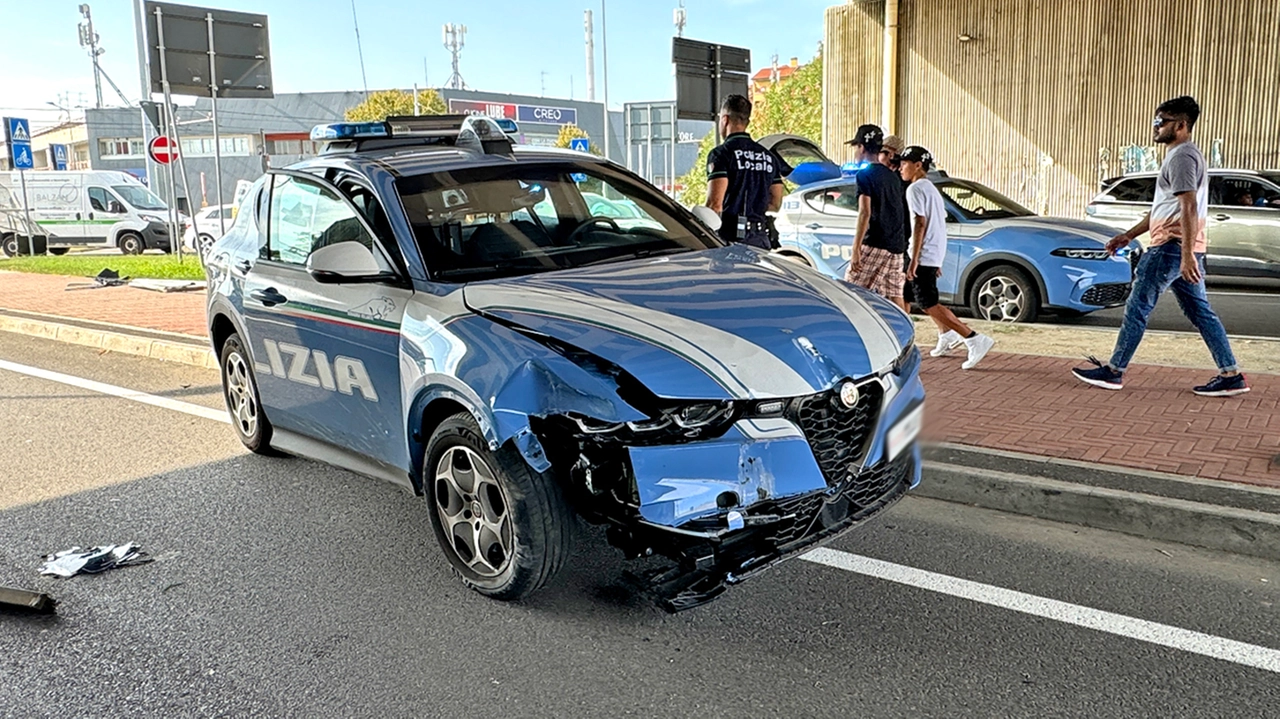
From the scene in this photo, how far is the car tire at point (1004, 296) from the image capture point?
31.5 feet

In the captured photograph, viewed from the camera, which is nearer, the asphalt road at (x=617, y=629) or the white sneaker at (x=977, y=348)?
the asphalt road at (x=617, y=629)

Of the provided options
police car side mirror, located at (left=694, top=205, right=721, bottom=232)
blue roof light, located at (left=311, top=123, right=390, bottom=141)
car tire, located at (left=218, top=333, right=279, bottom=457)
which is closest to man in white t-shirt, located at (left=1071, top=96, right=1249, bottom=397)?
police car side mirror, located at (left=694, top=205, right=721, bottom=232)

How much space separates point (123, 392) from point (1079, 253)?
8242 mm

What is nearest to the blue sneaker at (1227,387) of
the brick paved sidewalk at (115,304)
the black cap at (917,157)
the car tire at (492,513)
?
the black cap at (917,157)

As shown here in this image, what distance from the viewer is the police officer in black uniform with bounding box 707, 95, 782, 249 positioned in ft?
22.4

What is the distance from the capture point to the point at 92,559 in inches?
174

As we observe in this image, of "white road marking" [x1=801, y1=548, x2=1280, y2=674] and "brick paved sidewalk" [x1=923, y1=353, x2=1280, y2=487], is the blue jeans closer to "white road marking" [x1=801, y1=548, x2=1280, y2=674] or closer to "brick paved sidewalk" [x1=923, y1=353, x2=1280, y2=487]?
"brick paved sidewalk" [x1=923, y1=353, x2=1280, y2=487]

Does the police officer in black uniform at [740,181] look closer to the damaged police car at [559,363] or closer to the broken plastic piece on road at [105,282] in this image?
the damaged police car at [559,363]

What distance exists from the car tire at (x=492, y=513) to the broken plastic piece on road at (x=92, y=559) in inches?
57.6

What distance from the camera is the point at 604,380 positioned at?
3.32 m

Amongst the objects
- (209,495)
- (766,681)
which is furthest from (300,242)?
(766,681)

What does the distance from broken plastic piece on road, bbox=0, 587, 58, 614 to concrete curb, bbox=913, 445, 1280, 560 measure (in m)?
3.52

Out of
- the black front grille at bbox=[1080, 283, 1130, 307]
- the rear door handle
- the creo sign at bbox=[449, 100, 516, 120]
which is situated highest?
the creo sign at bbox=[449, 100, 516, 120]

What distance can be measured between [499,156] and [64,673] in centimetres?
274
